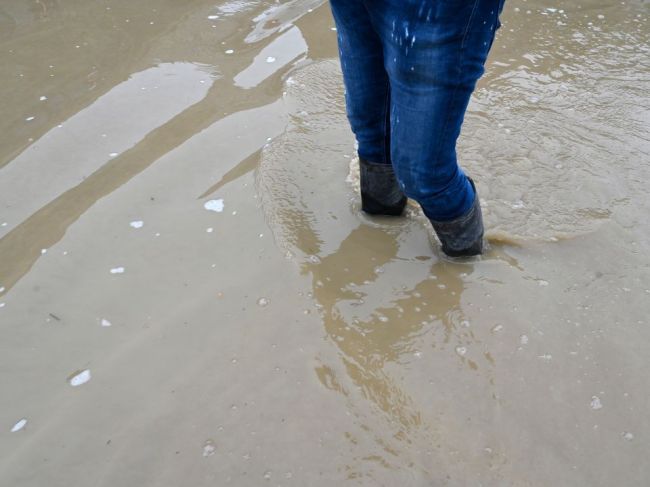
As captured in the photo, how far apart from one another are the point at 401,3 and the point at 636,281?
126 cm

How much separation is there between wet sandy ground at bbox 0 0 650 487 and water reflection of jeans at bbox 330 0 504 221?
0.42 m

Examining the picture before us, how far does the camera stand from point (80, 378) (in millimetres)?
1647

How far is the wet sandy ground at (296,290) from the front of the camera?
147 cm

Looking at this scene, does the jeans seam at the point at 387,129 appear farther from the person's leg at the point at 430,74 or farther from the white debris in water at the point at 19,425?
the white debris in water at the point at 19,425

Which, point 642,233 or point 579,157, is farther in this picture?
point 579,157

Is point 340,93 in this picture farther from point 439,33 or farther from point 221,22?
point 439,33

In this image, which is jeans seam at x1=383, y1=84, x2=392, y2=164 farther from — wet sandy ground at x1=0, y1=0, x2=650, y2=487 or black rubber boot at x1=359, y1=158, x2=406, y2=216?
wet sandy ground at x1=0, y1=0, x2=650, y2=487

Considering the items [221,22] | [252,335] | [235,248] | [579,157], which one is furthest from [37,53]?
[579,157]

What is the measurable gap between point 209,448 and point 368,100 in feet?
3.80

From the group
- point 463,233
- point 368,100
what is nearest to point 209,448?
point 463,233

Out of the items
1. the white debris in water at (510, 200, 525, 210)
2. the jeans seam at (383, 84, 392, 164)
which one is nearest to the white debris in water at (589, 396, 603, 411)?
the white debris in water at (510, 200, 525, 210)

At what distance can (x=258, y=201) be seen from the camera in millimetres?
2248

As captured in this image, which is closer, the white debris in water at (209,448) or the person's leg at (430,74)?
the person's leg at (430,74)

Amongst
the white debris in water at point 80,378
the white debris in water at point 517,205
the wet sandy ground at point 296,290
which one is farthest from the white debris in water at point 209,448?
the white debris in water at point 517,205
